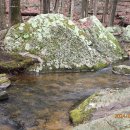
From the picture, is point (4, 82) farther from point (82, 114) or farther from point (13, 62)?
point (82, 114)

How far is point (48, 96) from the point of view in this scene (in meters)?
7.91

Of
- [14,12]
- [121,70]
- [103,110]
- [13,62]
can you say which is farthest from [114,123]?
[14,12]

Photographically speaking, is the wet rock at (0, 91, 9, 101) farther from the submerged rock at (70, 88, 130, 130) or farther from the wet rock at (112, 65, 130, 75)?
the wet rock at (112, 65, 130, 75)

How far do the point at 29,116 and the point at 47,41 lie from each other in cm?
522

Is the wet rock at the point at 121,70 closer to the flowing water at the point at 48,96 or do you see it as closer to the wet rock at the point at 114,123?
the flowing water at the point at 48,96

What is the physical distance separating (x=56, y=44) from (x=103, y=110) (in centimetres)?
553

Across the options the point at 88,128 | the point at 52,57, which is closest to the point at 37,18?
the point at 52,57

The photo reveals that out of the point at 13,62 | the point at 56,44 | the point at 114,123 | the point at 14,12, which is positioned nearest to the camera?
the point at 114,123

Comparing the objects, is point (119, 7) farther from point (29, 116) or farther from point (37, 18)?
point (29, 116)

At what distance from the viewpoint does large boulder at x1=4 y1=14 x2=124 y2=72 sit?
36.0ft

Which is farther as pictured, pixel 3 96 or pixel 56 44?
pixel 56 44

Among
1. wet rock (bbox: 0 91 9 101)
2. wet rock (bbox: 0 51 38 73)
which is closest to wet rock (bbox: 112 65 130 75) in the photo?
wet rock (bbox: 0 51 38 73)

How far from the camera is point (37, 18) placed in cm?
1177

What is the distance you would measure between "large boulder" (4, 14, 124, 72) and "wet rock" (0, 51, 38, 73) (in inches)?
13.9
